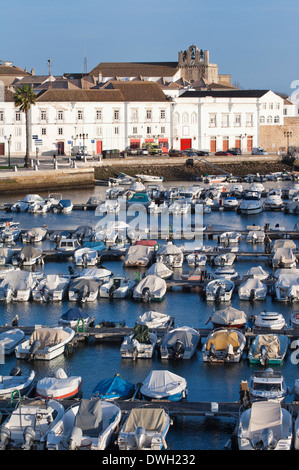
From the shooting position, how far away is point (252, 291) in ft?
99.2

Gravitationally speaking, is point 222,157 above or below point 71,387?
above

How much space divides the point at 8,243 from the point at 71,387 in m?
20.4

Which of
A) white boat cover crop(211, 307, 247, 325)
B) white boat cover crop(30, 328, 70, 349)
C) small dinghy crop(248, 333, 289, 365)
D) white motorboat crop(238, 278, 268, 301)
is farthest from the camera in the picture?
white motorboat crop(238, 278, 268, 301)

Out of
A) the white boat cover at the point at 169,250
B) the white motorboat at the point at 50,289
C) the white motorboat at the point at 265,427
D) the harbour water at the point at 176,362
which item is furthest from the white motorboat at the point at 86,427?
the white boat cover at the point at 169,250

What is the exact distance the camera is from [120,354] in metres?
24.9

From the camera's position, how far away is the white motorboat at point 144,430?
17953 mm

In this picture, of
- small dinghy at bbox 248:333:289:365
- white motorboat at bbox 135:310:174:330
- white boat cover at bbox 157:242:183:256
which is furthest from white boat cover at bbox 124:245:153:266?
small dinghy at bbox 248:333:289:365

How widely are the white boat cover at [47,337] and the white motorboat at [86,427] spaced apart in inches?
222

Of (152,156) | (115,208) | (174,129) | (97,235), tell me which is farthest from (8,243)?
(174,129)

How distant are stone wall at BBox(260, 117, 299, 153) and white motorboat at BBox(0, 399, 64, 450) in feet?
200

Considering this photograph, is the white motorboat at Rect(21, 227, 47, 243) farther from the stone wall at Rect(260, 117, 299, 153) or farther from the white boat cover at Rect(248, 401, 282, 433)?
the stone wall at Rect(260, 117, 299, 153)

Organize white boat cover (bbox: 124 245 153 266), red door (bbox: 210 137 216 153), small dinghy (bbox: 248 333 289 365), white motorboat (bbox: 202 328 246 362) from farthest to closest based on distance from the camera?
red door (bbox: 210 137 216 153) → white boat cover (bbox: 124 245 153 266) → white motorboat (bbox: 202 328 246 362) → small dinghy (bbox: 248 333 289 365)

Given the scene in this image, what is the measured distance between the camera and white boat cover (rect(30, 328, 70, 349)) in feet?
81.2

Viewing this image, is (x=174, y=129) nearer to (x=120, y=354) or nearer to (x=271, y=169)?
(x=271, y=169)
